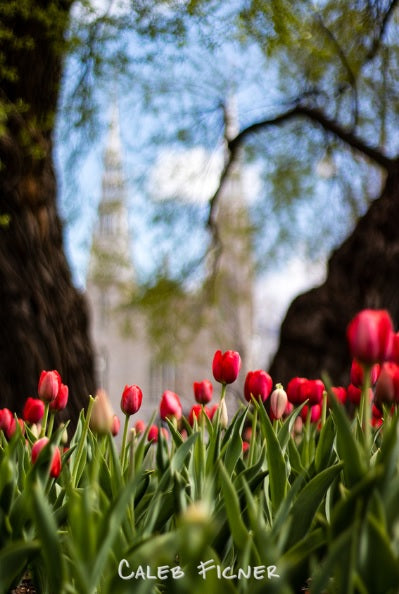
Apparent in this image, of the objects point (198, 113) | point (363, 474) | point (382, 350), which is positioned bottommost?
point (363, 474)

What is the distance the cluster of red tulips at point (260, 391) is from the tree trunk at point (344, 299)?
96.7 inches

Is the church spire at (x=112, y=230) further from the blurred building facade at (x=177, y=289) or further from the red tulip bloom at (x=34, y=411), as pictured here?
the red tulip bloom at (x=34, y=411)

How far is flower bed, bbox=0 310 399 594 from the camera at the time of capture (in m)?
0.91

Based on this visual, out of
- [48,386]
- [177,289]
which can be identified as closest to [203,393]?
[48,386]

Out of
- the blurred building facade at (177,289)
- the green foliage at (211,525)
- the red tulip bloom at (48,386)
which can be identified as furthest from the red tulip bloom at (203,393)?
the blurred building facade at (177,289)

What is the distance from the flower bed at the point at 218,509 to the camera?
912mm

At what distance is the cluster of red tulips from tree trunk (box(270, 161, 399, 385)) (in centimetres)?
246

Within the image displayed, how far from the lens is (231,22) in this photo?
439 centimetres

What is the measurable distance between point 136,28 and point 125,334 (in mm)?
6008

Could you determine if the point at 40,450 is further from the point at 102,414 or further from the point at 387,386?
the point at 387,386

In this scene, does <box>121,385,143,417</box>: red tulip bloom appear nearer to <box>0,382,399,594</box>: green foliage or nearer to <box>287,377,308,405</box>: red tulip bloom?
<box>0,382,399,594</box>: green foliage

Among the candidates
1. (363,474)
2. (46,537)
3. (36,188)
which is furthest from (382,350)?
(36,188)

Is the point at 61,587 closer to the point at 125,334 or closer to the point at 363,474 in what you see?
the point at 363,474

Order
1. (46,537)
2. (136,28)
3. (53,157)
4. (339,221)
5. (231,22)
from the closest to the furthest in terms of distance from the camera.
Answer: (46,537) → (231,22) → (136,28) → (53,157) → (339,221)
